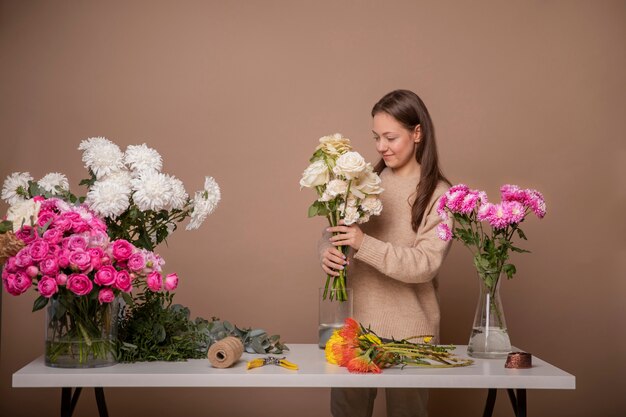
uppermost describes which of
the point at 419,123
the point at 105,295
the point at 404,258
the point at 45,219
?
the point at 419,123

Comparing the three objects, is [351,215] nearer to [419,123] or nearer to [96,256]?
[419,123]

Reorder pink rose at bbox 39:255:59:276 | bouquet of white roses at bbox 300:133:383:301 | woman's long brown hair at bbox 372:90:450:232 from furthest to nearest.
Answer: woman's long brown hair at bbox 372:90:450:232, bouquet of white roses at bbox 300:133:383:301, pink rose at bbox 39:255:59:276

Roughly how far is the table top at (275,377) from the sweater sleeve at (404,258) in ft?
1.57

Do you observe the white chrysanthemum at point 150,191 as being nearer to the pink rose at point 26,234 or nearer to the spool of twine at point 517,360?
the pink rose at point 26,234

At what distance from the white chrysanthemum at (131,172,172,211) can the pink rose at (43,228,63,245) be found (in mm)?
226

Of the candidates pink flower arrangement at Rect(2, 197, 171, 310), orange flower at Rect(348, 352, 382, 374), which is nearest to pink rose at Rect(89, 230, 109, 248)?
pink flower arrangement at Rect(2, 197, 171, 310)

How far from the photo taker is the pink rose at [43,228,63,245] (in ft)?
6.88

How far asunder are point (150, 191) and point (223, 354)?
0.51 m

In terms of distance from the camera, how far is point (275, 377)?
6.96ft

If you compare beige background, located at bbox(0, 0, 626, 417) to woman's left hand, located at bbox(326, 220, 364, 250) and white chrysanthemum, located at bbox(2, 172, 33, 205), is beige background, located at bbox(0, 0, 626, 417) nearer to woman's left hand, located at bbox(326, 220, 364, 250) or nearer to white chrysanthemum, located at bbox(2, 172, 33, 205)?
woman's left hand, located at bbox(326, 220, 364, 250)

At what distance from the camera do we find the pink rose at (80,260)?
208 centimetres

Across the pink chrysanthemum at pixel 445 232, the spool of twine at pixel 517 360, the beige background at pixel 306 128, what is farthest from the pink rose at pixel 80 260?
the beige background at pixel 306 128

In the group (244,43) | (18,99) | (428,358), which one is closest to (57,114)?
(18,99)

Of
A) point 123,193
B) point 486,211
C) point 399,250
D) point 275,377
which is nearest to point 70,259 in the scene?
point 123,193
